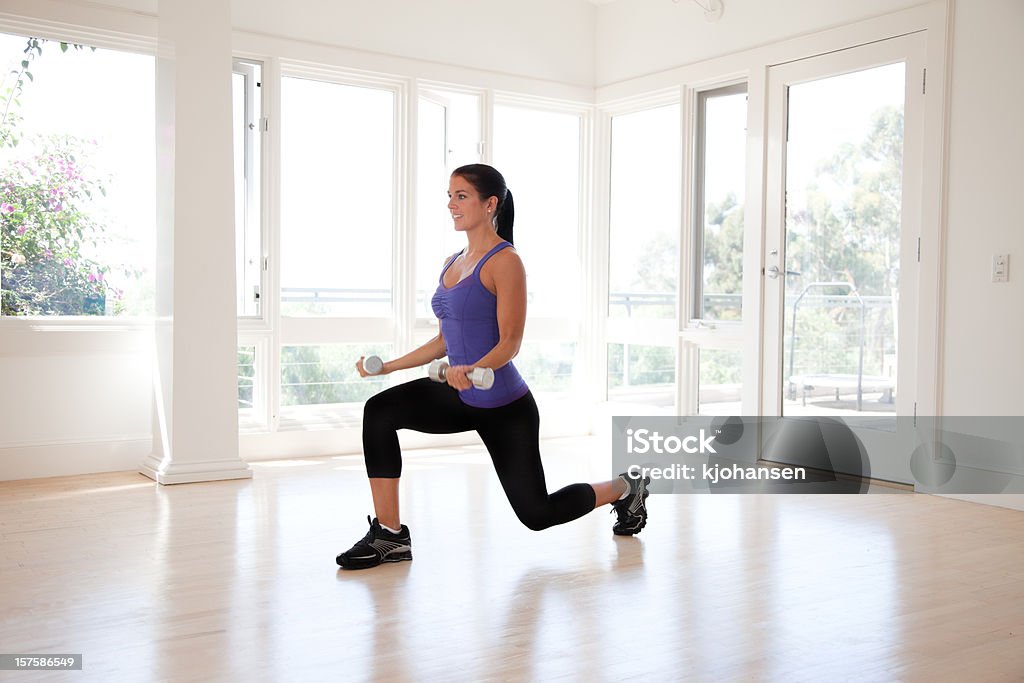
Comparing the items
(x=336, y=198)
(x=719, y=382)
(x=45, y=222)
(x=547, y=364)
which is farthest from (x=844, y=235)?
(x=45, y=222)

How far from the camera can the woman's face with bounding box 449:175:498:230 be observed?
3.20m

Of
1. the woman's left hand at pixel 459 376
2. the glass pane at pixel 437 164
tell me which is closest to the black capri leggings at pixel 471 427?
the woman's left hand at pixel 459 376

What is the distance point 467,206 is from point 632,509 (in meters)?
1.31

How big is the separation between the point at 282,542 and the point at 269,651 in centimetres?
115

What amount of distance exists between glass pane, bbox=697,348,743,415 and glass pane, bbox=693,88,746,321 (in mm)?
222

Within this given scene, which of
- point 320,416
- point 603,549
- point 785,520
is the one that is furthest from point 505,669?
point 320,416

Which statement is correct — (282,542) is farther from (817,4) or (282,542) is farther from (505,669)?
(817,4)

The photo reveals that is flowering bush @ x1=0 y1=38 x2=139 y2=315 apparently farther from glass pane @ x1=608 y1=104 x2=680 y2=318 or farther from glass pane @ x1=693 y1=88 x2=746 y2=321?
glass pane @ x1=693 y1=88 x2=746 y2=321

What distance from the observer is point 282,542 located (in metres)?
3.60

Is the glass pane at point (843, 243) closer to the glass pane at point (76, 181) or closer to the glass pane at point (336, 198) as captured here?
the glass pane at point (336, 198)

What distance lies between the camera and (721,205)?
18.9ft

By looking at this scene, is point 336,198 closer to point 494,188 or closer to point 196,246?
point 196,246

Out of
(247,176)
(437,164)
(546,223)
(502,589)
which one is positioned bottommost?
(502,589)

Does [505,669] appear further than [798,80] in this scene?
No
